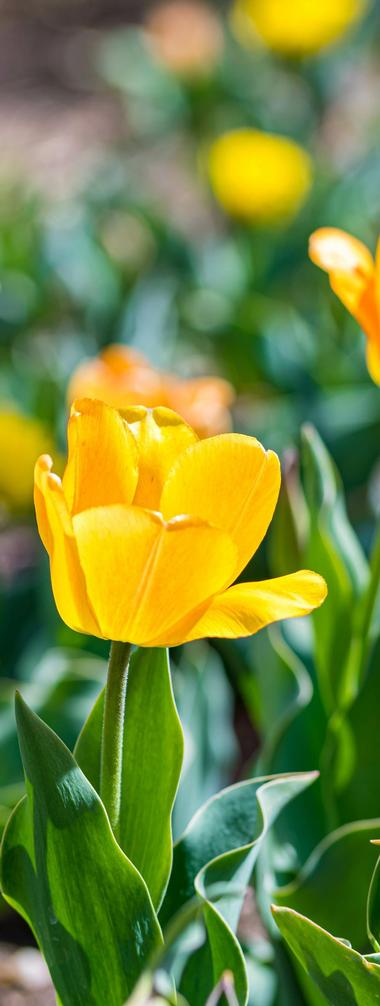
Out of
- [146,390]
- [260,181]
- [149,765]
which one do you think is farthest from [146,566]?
[260,181]

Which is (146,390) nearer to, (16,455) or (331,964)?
(16,455)

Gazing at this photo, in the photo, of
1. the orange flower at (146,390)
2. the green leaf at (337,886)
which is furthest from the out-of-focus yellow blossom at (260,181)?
the green leaf at (337,886)

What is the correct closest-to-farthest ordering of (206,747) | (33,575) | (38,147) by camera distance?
(206,747) → (33,575) → (38,147)

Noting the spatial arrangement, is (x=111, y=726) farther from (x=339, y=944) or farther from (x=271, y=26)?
(x=271, y=26)

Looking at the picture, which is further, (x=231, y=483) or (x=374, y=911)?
(x=374, y=911)

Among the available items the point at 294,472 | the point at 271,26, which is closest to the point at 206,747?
the point at 294,472

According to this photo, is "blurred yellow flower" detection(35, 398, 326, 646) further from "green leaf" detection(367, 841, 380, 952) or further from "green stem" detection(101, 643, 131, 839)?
"green leaf" detection(367, 841, 380, 952)
